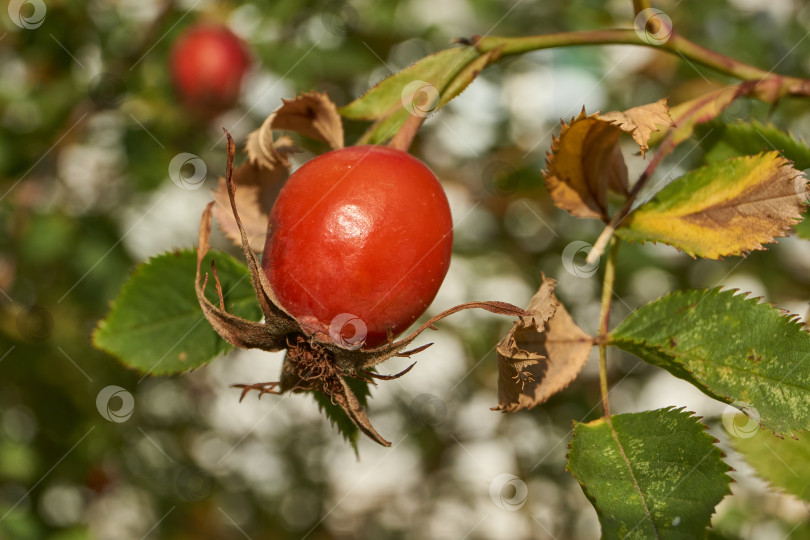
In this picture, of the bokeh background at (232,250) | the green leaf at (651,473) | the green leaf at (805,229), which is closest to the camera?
the green leaf at (651,473)

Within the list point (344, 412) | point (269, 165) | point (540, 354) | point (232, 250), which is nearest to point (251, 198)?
point (269, 165)

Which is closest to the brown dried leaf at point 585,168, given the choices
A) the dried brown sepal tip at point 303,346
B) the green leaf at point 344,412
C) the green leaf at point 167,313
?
the dried brown sepal tip at point 303,346

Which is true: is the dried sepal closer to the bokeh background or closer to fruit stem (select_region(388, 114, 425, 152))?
fruit stem (select_region(388, 114, 425, 152))

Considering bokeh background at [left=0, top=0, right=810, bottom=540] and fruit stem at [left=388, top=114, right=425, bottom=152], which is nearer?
fruit stem at [left=388, top=114, right=425, bottom=152]

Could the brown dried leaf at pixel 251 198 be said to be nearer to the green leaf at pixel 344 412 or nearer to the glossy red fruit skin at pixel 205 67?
the green leaf at pixel 344 412

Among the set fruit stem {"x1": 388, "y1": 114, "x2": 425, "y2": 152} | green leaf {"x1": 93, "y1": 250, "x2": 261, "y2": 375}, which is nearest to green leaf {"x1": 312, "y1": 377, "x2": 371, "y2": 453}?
green leaf {"x1": 93, "y1": 250, "x2": 261, "y2": 375}

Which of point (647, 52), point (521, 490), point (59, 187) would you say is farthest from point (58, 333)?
point (647, 52)
